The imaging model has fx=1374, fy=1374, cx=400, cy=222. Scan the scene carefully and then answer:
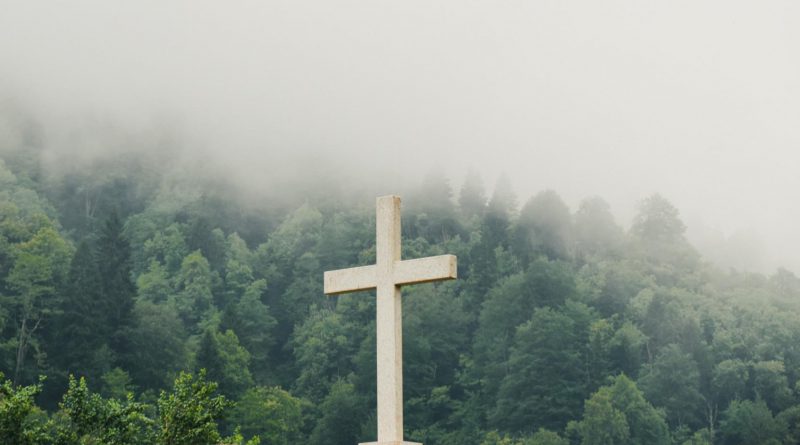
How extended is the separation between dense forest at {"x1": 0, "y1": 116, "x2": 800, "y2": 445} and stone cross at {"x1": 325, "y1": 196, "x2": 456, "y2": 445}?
63719 mm

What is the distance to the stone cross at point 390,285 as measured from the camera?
44.1 feet

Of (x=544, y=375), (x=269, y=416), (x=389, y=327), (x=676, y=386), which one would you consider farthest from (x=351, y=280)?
(x=676, y=386)

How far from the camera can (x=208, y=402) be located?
22.8 metres

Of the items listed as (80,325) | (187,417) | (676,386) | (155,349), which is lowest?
(187,417)

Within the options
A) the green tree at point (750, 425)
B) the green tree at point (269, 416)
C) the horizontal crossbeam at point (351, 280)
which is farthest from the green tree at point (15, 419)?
the green tree at point (750, 425)

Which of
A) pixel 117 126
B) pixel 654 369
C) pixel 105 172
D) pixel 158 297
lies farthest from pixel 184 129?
pixel 654 369

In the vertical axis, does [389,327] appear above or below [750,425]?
below

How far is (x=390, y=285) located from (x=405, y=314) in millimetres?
111607

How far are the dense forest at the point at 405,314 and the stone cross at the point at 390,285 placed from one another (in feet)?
209

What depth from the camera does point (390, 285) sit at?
14.1 meters

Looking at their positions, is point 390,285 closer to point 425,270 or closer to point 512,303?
point 425,270

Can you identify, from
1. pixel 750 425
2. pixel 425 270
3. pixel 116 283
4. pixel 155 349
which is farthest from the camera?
pixel 750 425

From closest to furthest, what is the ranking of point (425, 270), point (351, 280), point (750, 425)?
point (425, 270) < point (351, 280) < point (750, 425)

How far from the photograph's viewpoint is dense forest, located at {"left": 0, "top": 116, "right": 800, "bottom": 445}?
10212 centimetres
